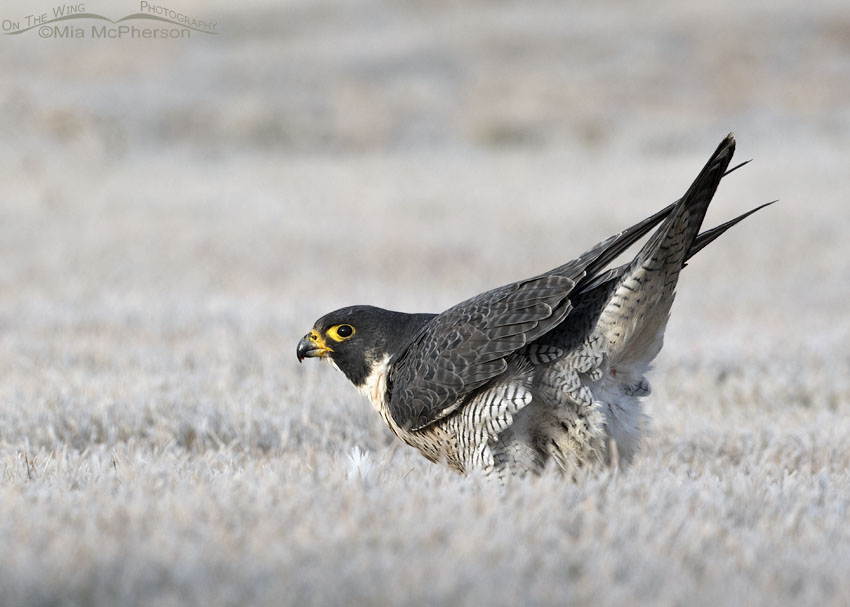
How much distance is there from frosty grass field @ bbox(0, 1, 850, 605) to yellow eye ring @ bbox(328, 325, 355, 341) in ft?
1.65

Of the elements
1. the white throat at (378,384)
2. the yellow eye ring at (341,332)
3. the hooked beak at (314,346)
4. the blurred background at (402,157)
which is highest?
the blurred background at (402,157)

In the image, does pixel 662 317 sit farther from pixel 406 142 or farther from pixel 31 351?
pixel 406 142

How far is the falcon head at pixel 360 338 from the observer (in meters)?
4.32

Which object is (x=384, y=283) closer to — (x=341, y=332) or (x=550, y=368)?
(x=341, y=332)

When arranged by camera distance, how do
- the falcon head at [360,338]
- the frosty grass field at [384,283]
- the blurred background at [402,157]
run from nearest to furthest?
the frosty grass field at [384,283] < the falcon head at [360,338] < the blurred background at [402,157]

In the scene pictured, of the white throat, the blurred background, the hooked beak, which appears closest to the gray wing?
the white throat

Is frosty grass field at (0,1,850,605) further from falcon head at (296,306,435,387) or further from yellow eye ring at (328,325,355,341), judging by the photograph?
yellow eye ring at (328,325,355,341)

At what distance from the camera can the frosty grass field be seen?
247 centimetres

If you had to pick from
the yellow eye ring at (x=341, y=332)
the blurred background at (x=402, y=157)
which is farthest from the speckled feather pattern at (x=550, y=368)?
the blurred background at (x=402, y=157)

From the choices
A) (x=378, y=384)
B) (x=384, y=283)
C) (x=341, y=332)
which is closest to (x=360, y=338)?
(x=341, y=332)

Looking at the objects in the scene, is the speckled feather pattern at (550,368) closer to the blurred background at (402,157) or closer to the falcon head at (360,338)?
the falcon head at (360,338)

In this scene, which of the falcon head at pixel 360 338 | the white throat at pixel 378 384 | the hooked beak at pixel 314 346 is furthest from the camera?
the hooked beak at pixel 314 346

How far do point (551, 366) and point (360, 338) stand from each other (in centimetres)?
92

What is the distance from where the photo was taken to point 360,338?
434 centimetres
